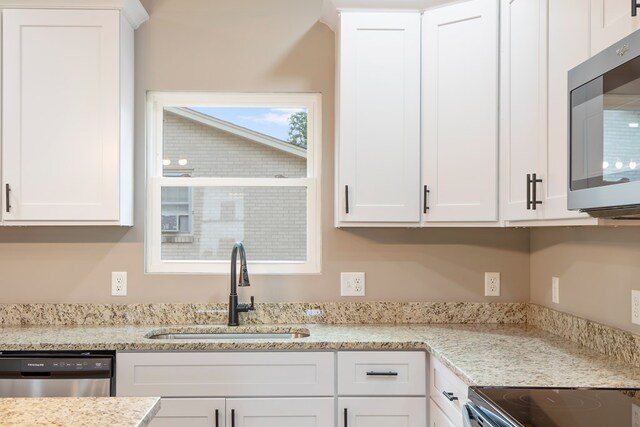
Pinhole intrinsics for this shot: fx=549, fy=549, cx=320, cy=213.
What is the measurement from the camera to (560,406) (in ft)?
4.67

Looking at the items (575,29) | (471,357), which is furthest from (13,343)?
(575,29)

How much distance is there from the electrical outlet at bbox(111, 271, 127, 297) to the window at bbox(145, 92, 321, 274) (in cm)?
20

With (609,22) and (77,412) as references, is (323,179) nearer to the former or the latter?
(609,22)

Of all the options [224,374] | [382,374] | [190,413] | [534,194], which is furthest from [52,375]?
[534,194]

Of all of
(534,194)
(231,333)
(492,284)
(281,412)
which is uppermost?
(534,194)

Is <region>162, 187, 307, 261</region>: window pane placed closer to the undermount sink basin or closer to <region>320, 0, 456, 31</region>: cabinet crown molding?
the undermount sink basin

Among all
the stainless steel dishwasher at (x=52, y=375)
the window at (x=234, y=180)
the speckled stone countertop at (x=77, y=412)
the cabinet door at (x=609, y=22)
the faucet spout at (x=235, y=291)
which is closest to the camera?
the speckled stone countertop at (x=77, y=412)

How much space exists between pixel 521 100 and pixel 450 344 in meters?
0.99

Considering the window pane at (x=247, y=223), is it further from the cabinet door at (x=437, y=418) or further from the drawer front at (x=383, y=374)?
the cabinet door at (x=437, y=418)

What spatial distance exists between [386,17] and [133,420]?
1.97 metres

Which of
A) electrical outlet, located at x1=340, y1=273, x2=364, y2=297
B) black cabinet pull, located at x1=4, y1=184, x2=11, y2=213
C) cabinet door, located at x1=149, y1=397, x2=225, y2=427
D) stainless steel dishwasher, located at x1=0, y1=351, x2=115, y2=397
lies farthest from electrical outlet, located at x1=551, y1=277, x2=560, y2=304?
black cabinet pull, located at x1=4, y1=184, x2=11, y2=213

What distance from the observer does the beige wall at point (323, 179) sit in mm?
2770

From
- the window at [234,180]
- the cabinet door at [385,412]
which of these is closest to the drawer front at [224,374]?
the cabinet door at [385,412]

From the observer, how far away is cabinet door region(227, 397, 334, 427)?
2213 millimetres
